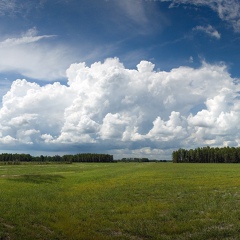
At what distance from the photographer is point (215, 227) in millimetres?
19984

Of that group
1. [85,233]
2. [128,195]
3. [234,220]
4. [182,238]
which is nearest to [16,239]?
[85,233]

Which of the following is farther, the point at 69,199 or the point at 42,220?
the point at 69,199

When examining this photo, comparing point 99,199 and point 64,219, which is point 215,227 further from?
point 99,199

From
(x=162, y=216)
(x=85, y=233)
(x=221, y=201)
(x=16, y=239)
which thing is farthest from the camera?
(x=221, y=201)

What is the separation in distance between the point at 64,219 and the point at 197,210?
37.1ft

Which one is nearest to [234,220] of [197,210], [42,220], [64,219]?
[197,210]

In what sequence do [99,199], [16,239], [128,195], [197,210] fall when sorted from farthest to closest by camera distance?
[128,195]
[99,199]
[197,210]
[16,239]

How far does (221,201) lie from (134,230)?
14077 millimetres

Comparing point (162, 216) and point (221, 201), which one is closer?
point (162, 216)

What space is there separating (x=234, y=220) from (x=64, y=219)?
12457 millimetres

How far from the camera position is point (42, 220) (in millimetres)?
22391

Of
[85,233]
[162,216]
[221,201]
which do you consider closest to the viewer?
[85,233]

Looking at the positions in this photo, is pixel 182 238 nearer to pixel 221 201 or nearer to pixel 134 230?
pixel 134 230

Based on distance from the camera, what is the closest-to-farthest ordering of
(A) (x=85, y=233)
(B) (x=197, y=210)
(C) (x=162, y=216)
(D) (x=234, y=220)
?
1. (A) (x=85, y=233)
2. (D) (x=234, y=220)
3. (C) (x=162, y=216)
4. (B) (x=197, y=210)
